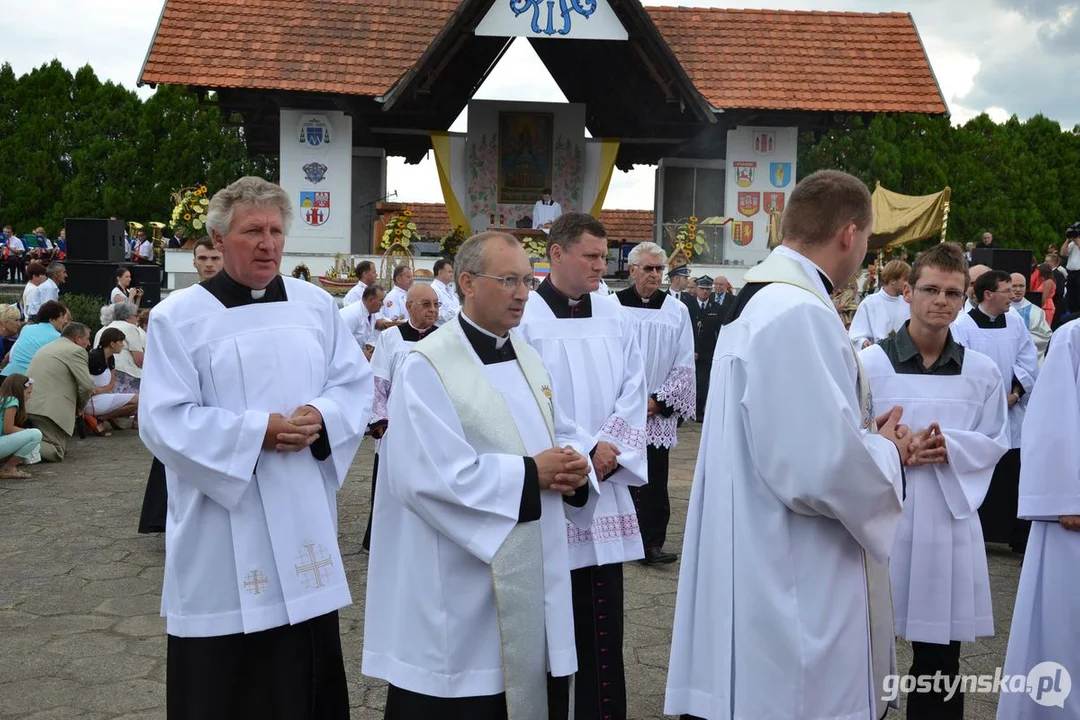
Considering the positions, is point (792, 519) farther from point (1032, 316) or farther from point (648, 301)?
point (1032, 316)

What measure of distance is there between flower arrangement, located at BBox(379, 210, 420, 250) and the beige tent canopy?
8252 mm

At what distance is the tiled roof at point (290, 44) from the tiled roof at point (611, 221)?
63.4 feet

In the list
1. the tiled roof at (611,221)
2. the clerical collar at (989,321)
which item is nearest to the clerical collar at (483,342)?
the clerical collar at (989,321)

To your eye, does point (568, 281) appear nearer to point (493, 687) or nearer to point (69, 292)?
point (493, 687)

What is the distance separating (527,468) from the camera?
10.8ft

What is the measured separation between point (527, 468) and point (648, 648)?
2.61 metres

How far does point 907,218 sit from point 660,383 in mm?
14274

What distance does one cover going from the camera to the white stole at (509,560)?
3.28 meters

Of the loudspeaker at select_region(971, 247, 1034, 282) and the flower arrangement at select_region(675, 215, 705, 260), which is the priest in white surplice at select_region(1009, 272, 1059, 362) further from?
the flower arrangement at select_region(675, 215, 705, 260)

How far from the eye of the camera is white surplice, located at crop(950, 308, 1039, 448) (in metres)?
7.92

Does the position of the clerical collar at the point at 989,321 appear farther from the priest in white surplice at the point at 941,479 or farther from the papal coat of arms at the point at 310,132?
the papal coat of arms at the point at 310,132

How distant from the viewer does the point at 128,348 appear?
44.4 ft

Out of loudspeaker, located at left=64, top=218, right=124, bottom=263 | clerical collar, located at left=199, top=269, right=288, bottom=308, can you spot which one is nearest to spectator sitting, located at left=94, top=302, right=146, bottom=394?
loudspeaker, located at left=64, top=218, right=124, bottom=263

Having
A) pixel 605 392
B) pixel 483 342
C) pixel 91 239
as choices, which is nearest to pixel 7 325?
pixel 91 239
